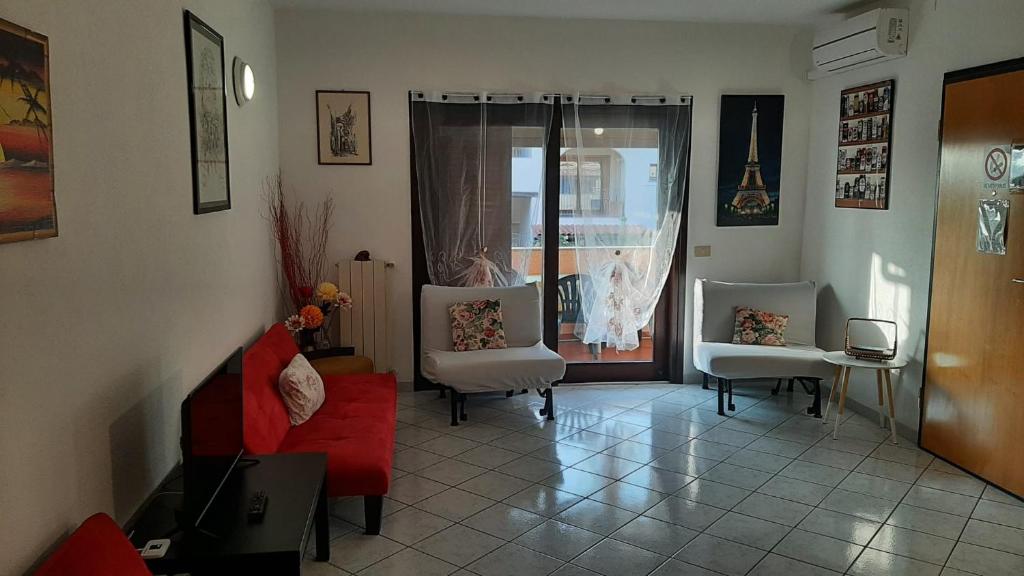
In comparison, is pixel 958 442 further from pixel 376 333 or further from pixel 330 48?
pixel 330 48

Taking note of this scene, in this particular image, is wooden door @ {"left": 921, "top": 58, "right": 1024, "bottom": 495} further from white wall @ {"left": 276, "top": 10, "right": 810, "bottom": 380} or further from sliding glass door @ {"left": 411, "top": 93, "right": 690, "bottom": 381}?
sliding glass door @ {"left": 411, "top": 93, "right": 690, "bottom": 381}

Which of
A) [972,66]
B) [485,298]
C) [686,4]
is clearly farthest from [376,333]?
[972,66]

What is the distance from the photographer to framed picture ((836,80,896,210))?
500 cm

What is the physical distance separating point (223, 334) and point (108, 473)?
143 cm

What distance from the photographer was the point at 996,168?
3.97m

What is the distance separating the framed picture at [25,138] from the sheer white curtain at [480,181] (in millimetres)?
3655

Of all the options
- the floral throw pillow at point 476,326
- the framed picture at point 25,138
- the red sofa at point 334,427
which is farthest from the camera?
the floral throw pillow at point 476,326

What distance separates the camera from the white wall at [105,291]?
1.85m

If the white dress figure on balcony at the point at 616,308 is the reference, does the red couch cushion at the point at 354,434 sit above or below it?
below

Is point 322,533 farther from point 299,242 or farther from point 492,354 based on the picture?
point 299,242

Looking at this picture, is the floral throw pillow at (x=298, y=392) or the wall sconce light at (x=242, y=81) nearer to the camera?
the floral throw pillow at (x=298, y=392)

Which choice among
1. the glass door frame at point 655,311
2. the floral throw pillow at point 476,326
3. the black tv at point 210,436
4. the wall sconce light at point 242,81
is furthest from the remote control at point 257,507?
the glass door frame at point 655,311

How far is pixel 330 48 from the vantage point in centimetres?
539

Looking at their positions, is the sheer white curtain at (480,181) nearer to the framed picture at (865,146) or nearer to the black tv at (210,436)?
the framed picture at (865,146)
